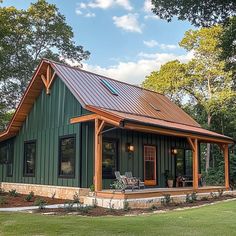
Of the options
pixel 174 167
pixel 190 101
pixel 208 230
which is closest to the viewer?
pixel 208 230

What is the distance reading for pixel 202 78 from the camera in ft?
87.2

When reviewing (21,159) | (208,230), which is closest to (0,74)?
(21,159)

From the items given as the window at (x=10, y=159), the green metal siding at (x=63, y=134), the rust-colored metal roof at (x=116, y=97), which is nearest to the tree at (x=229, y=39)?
the rust-colored metal roof at (x=116, y=97)

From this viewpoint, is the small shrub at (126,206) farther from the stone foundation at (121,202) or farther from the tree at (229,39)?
the tree at (229,39)

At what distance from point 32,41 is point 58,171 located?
17215 mm

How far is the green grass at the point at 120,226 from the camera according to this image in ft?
21.0

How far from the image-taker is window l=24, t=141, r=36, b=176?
51.3 ft

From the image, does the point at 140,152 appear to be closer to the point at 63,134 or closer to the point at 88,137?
the point at 88,137

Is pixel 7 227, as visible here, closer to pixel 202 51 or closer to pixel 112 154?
pixel 112 154

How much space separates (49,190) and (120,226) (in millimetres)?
7474

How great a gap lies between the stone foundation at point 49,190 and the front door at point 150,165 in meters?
3.20

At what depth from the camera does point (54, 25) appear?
1111 inches

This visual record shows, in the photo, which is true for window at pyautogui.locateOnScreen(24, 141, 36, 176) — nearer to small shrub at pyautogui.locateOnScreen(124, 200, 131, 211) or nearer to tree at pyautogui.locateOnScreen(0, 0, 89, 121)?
small shrub at pyautogui.locateOnScreen(124, 200, 131, 211)

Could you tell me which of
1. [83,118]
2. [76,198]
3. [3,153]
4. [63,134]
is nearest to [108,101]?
[83,118]
